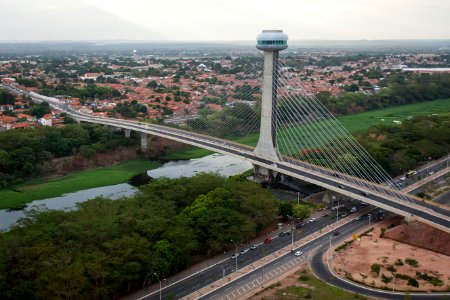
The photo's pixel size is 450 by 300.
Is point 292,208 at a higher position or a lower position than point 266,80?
lower

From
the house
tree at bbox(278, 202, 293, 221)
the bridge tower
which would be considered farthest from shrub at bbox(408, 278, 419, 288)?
the house

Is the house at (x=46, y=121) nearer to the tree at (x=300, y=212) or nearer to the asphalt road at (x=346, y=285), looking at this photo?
the tree at (x=300, y=212)

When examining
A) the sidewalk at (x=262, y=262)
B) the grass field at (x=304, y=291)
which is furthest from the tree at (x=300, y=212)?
the grass field at (x=304, y=291)

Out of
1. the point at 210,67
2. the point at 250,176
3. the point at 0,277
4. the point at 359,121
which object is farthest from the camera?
the point at 210,67

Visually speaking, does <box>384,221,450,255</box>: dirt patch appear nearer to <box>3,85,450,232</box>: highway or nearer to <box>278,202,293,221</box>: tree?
<box>3,85,450,232</box>: highway

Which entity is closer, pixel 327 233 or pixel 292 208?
pixel 327 233

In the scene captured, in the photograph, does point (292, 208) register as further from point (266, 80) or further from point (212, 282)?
point (266, 80)

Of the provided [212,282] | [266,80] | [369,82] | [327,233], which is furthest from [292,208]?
[369,82]
